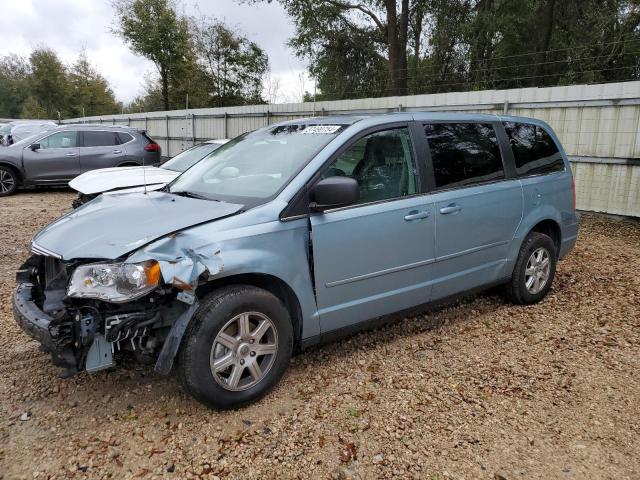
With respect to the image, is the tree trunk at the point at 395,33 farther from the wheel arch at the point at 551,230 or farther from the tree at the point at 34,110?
the tree at the point at 34,110

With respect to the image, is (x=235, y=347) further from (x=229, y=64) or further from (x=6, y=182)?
(x=229, y=64)

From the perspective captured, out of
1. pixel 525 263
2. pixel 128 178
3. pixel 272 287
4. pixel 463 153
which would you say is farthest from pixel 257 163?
pixel 128 178

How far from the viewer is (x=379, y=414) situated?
116 inches

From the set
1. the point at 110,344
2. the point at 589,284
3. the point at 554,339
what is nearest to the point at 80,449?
the point at 110,344

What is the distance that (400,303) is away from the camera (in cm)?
366

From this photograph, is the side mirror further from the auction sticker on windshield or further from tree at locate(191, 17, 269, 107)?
tree at locate(191, 17, 269, 107)

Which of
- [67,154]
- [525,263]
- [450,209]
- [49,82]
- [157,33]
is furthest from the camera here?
[49,82]

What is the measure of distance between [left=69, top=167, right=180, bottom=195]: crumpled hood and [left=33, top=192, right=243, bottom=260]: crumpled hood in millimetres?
3535

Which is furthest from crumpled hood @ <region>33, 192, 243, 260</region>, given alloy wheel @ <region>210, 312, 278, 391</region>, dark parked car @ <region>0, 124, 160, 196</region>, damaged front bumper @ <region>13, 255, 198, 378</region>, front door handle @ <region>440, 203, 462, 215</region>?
dark parked car @ <region>0, 124, 160, 196</region>

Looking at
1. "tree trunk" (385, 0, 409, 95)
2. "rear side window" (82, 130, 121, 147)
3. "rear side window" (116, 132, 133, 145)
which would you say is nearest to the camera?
"rear side window" (82, 130, 121, 147)

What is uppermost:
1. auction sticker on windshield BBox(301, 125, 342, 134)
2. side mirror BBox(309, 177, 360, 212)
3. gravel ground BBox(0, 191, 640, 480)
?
auction sticker on windshield BBox(301, 125, 342, 134)

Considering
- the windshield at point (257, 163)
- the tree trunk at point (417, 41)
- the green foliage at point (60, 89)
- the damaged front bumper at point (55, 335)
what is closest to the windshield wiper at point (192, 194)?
the windshield at point (257, 163)

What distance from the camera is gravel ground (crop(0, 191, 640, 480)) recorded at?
99.5 inches

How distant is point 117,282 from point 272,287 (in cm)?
91
